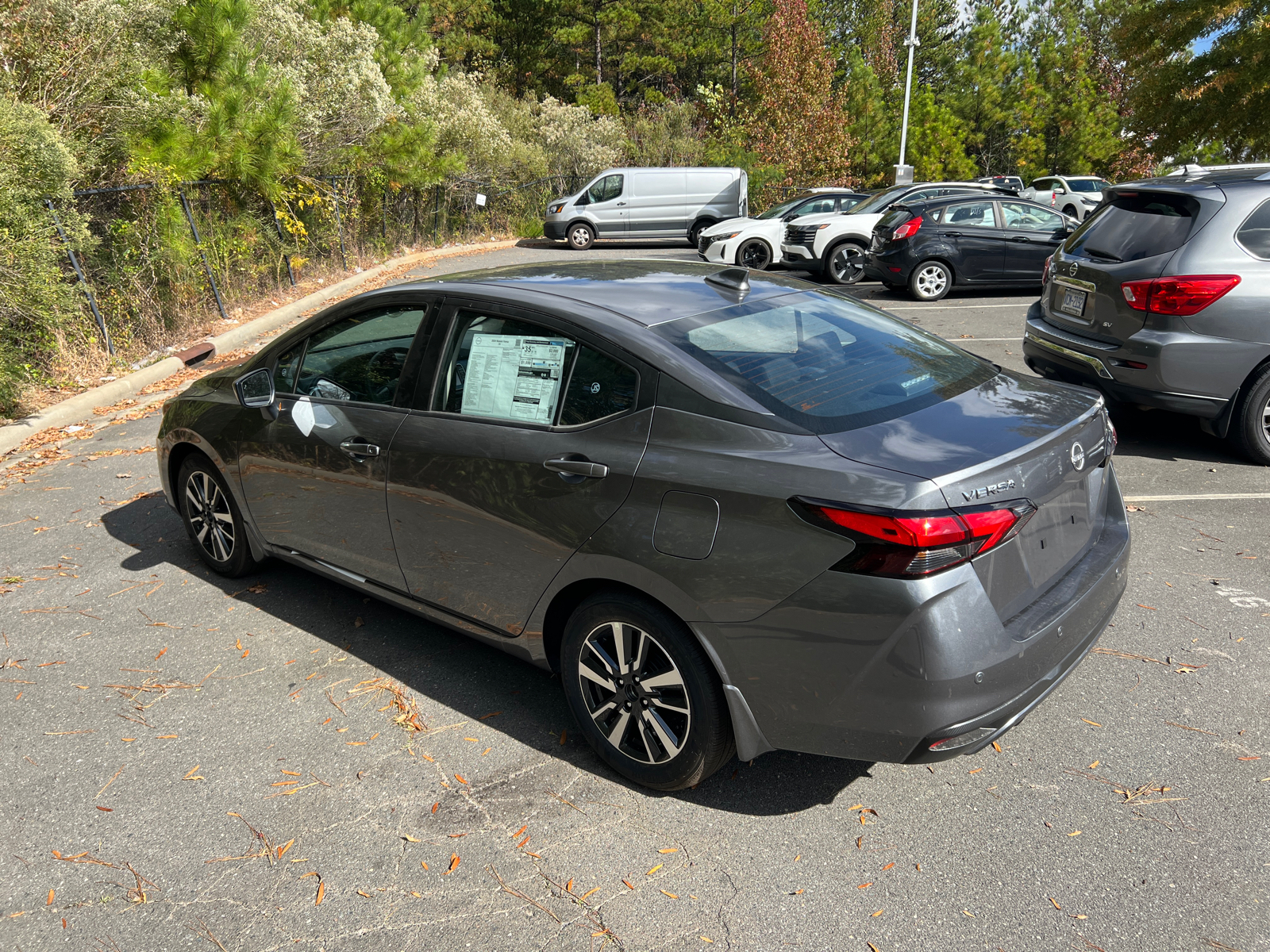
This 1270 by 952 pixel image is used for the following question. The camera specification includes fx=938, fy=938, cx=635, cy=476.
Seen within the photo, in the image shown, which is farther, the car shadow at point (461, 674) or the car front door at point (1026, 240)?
the car front door at point (1026, 240)

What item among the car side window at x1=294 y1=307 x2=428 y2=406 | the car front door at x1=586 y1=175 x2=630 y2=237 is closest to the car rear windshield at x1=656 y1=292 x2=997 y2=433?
the car side window at x1=294 y1=307 x2=428 y2=406

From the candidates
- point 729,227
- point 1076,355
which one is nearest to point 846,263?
point 729,227

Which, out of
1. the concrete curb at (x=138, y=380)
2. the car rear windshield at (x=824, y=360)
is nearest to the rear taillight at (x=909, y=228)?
the concrete curb at (x=138, y=380)

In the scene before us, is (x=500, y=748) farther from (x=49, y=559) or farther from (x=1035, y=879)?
(x=49, y=559)

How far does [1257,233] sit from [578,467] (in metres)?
5.11

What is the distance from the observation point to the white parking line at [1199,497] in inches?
222

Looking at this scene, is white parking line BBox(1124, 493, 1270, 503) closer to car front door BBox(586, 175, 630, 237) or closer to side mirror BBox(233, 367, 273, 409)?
side mirror BBox(233, 367, 273, 409)

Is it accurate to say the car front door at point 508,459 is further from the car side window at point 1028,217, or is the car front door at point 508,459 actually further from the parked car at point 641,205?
the parked car at point 641,205

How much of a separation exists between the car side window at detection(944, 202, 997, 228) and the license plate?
26.7ft

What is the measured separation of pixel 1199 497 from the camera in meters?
5.68

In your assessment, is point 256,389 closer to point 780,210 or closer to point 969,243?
point 969,243

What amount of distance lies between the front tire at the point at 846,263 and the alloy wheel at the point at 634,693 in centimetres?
1449

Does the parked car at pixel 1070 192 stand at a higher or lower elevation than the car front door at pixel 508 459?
lower

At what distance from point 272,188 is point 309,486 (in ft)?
39.0
